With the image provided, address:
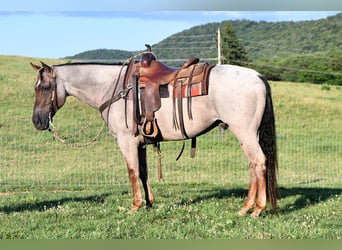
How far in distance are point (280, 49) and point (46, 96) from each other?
3315cm

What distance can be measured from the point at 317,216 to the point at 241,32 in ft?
162

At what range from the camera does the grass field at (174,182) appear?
5633 millimetres

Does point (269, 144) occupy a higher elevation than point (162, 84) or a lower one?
lower

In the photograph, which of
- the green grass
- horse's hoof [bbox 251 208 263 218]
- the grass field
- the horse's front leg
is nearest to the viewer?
the green grass

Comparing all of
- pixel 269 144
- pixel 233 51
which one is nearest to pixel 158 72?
Result: pixel 269 144

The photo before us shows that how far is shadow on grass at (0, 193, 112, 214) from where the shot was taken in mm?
7246

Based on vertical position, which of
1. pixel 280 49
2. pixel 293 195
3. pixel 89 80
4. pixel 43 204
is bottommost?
pixel 293 195

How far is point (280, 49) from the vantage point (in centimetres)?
3822

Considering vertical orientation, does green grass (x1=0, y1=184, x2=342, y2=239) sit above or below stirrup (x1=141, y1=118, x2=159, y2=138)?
below

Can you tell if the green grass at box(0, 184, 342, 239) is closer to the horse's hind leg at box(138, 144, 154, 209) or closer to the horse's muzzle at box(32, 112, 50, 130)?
the horse's hind leg at box(138, 144, 154, 209)

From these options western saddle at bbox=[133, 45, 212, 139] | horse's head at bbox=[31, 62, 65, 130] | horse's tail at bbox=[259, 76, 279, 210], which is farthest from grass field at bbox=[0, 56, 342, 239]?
horse's head at bbox=[31, 62, 65, 130]

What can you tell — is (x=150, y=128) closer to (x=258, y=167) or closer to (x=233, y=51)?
(x=258, y=167)

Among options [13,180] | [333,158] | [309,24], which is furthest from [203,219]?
[309,24]

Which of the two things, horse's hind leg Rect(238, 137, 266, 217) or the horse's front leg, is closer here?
horse's hind leg Rect(238, 137, 266, 217)
